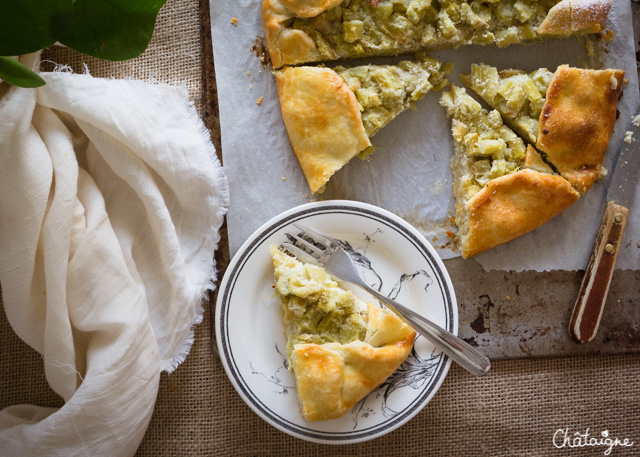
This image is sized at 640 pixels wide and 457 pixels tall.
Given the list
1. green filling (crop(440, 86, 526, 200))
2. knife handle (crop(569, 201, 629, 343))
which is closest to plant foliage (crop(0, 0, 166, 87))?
green filling (crop(440, 86, 526, 200))

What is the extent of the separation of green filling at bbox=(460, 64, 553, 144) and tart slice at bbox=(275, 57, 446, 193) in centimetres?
30

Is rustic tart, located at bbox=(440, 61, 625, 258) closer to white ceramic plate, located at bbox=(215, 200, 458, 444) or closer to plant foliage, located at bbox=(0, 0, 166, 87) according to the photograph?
white ceramic plate, located at bbox=(215, 200, 458, 444)

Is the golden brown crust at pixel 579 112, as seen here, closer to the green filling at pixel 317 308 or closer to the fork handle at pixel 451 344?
the fork handle at pixel 451 344

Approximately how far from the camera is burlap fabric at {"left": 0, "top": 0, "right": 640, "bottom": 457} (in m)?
3.26

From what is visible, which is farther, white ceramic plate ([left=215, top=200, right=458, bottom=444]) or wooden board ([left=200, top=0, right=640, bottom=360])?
wooden board ([left=200, top=0, right=640, bottom=360])

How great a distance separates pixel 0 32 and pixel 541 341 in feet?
9.49

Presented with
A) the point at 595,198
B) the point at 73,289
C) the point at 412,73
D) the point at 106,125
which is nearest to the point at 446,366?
the point at 595,198

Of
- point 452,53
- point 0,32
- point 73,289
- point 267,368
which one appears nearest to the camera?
point 0,32

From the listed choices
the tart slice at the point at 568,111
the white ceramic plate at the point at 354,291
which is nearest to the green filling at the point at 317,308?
the white ceramic plate at the point at 354,291

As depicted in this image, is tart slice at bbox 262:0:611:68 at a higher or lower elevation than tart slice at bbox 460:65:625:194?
higher

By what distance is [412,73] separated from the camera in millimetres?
3252

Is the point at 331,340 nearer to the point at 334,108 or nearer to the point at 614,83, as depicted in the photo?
the point at 334,108

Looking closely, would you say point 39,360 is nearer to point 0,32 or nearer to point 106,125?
point 106,125

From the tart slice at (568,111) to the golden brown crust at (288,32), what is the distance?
946 millimetres
